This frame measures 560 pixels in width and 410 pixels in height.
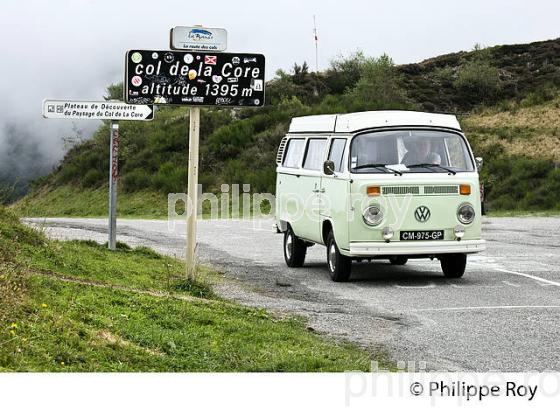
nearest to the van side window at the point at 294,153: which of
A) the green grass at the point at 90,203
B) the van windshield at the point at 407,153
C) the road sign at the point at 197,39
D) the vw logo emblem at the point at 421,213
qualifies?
the van windshield at the point at 407,153

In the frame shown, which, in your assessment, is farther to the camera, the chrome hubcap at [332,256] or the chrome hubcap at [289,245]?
the chrome hubcap at [289,245]

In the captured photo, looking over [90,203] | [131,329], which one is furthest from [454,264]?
[90,203]

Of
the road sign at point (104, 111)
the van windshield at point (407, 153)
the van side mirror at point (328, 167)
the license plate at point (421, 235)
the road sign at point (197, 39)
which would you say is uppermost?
the road sign at point (197, 39)

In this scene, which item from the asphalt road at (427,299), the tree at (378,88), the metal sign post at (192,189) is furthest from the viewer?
the tree at (378,88)

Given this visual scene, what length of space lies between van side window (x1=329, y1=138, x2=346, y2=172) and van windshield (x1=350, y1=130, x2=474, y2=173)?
334 mm

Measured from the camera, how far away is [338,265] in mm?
14094

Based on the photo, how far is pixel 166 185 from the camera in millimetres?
45562

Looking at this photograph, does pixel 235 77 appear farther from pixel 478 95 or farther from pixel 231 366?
pixel 478 95

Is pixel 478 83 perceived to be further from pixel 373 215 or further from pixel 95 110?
pixel 373 215

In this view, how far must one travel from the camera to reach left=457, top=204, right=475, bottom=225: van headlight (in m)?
14.0

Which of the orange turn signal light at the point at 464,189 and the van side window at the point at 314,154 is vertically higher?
the van side window at the point at 314,154

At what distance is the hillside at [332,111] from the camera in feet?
143

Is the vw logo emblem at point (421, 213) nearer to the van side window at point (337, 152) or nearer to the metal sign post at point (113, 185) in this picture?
the van side window at point (337, 152)

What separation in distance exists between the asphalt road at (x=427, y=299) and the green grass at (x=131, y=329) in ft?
2.06
